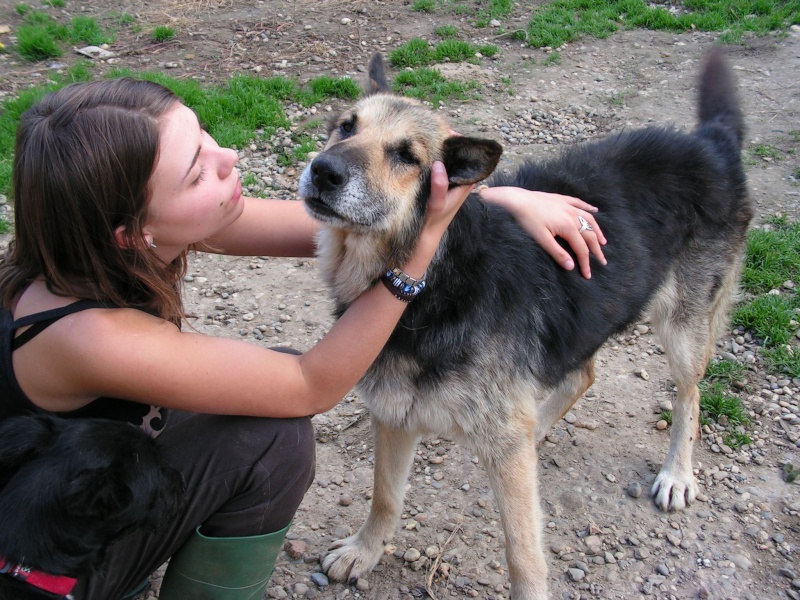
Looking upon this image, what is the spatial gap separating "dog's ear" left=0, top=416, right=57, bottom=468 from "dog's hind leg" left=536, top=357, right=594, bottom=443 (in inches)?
100

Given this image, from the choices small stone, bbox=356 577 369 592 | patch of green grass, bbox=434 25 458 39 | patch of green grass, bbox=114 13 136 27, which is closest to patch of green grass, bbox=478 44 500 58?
patch of green grass, bbox=434 25 458 39

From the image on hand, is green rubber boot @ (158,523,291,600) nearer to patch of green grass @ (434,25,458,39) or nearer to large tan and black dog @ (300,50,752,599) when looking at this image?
large tan and black dog @ (300,50,752,599)

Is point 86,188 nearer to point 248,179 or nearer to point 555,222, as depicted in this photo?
point 555,222

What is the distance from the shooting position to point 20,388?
2162 millimetres

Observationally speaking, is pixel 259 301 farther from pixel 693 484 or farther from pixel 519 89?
pixel 519 89

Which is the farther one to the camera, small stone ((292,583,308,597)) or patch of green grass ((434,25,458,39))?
patch of green grass ((434,25,458,39))

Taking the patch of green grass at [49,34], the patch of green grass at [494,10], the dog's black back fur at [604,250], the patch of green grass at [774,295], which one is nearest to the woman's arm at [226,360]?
the dog's black back fur at [604,250]

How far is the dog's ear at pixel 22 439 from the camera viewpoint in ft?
6.40

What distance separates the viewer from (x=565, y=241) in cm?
297

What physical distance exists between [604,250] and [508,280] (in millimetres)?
594

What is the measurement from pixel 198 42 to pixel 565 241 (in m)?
6.13

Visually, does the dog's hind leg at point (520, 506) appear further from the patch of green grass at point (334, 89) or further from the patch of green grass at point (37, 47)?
the patch of green grass at point (37, 47)

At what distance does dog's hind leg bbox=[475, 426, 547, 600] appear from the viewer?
8.83 feet

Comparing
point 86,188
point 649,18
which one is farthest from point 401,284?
point 649,18
